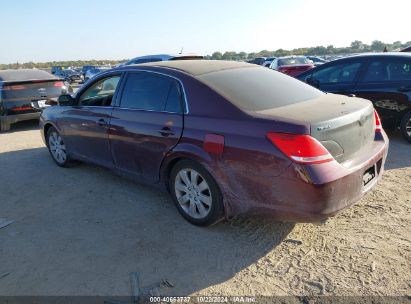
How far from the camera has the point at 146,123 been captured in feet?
12.9

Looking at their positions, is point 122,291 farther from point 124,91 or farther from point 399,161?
point 399,161

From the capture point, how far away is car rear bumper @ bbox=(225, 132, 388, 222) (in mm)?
2764

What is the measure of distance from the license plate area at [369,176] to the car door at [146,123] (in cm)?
173

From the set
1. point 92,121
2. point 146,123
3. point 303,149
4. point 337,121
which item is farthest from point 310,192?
point 92,121

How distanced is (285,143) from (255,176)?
39 cm

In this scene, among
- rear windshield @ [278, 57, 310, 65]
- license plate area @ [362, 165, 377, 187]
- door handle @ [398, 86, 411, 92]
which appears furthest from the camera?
rear windshield @ [278, 57, 310, 65]

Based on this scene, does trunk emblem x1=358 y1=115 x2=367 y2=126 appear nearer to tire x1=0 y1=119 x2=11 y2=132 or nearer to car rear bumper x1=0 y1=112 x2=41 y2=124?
car rear bumper x1=0 y1=112 x2=41 y2=124

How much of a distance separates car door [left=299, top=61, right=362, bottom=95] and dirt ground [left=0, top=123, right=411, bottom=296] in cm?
255

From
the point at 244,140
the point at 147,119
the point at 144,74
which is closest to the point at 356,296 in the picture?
the point at 244,140

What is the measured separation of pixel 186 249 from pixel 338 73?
5.12 metres

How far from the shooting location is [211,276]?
290 centimetres

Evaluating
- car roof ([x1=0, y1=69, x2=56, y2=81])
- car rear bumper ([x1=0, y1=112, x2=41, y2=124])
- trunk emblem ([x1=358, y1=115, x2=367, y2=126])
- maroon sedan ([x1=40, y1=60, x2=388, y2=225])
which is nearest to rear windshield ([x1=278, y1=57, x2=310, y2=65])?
car roof ([x1=0, y1=69, x2=56, y2=81])

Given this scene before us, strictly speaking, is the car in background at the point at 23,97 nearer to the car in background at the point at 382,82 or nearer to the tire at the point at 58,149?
the tire at the point at 58,149

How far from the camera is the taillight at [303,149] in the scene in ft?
9.04
